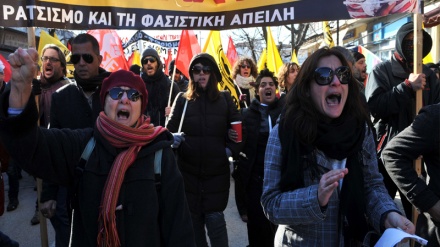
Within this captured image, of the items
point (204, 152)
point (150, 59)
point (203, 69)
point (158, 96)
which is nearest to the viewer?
point (204, 152)

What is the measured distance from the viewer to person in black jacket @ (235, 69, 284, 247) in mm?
4055

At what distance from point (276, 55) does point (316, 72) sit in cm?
592

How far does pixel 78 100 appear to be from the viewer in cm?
312

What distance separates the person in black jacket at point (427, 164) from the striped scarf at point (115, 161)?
152cm

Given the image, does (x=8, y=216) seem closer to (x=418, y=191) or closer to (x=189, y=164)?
(x=189, y=164)

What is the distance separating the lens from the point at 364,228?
202 cm

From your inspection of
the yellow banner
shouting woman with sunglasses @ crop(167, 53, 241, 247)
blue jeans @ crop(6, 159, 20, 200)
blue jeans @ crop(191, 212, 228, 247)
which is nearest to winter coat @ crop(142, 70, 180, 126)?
shouting woman with sunglasses @ crop(167, 53, 241, 247)

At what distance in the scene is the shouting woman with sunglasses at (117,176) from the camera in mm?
1953

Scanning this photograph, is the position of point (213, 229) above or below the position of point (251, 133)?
below

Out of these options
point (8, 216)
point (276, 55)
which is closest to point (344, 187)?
point (8, 216)

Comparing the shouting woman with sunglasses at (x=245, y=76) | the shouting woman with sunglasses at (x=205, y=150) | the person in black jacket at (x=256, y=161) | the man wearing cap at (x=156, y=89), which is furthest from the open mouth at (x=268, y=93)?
the shouting woman with sunglasses at (x=245, y=76)

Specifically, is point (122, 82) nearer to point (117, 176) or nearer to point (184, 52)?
point (117, 176)

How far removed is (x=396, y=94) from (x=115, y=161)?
2.69 m

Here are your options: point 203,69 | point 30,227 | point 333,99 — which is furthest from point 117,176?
point 30,227
